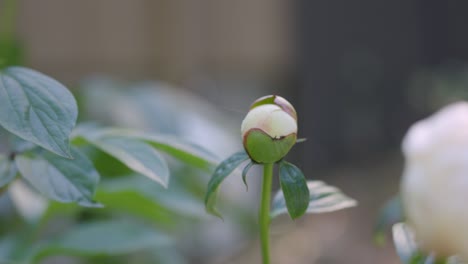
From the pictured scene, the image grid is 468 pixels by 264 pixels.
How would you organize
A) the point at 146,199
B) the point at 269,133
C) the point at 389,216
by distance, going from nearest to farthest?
the point at 269,133 < the point at 389,216 < the point at 146,199

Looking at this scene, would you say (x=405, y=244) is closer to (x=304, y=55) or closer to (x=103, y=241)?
(x=103, y=241)

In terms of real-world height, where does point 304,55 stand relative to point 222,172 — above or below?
below

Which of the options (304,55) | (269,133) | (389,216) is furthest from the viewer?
(304,55)

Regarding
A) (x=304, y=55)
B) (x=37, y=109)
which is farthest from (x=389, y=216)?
(x=304, y=55)

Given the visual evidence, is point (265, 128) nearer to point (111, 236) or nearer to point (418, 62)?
point (111, 236)

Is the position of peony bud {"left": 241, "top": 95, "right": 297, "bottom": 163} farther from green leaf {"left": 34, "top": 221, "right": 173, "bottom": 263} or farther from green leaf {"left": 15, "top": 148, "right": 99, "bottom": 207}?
green leaf {"left": 34, "top": 221, "right": 173, "bottom": 263}

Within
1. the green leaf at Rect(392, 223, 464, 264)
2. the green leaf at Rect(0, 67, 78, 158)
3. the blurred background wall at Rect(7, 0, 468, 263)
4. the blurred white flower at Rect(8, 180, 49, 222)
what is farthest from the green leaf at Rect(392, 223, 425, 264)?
the blurred background wall at Rect(7, 0, 468, 263)

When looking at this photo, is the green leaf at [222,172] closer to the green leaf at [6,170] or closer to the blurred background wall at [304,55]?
the green leaf at [6,170]
